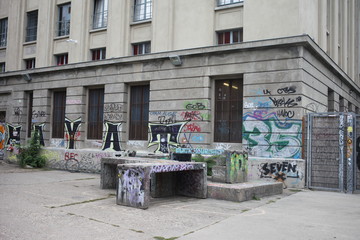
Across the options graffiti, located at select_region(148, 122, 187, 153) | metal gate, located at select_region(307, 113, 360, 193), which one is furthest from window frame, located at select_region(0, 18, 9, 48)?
metal gate, located at select_region(307, 113, 360, 193)

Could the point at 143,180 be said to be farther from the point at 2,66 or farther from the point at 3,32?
the point at 3,32

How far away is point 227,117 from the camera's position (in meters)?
15.1

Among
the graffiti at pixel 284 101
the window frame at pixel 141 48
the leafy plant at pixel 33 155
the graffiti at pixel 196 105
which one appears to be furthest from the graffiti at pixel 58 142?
the graffiti at pixel 284 101

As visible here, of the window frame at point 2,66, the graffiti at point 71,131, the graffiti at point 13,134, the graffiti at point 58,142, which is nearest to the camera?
the graffiti at point 71,131

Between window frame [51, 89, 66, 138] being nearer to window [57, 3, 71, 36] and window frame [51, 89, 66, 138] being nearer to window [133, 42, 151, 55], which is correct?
window [57, 3, 71, 36]

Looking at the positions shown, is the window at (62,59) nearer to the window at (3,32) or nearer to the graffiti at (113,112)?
the graffiti at (113,112)

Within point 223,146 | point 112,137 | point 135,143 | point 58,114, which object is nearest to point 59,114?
point 58,114

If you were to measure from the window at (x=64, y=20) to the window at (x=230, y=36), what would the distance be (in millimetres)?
10069

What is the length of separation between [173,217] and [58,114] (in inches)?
604

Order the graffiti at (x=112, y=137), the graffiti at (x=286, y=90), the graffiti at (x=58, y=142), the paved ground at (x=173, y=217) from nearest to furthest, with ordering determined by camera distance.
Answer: the paved ground at (x=173, y=217) → the graffiti at (x=286, y=90) → the graffiti at (x=112, y=137) → the graffiti at (x=58, y=142)

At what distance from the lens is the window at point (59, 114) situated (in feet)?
67.3

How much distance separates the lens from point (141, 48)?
58.9ft

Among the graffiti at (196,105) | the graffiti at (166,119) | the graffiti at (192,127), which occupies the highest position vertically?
the graffiti at (196,105)

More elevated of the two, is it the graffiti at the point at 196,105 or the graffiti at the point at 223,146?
the graffiti at the point at 196,105
